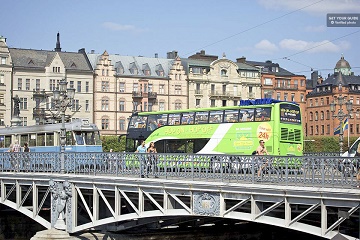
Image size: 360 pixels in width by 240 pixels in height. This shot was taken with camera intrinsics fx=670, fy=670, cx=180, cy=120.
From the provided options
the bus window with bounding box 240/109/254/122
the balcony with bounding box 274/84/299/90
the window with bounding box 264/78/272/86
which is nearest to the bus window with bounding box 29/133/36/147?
the bus window with bounding box 240/109/254/122

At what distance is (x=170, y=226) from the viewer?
34.8 meters

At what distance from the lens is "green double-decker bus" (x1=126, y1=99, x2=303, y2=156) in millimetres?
36094

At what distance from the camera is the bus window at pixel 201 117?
39.3 m

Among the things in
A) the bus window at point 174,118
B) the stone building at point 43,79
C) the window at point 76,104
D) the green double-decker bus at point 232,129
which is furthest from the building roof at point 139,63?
the bus window at point 174,118

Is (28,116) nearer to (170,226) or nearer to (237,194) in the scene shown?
(170,226)

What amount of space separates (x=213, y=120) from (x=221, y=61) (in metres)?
54.9

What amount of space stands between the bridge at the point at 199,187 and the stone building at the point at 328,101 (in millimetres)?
69739

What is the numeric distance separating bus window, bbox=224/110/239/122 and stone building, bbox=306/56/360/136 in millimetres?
63883

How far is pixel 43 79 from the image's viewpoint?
80.8 meters

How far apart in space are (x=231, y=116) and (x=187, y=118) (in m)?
3.53

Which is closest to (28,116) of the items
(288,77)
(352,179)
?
(288,77)

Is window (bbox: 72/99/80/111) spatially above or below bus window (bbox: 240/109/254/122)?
above

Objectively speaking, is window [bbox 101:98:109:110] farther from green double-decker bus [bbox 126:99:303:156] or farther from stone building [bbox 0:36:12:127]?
green double-decker bus [bbox 126:99:303:156]

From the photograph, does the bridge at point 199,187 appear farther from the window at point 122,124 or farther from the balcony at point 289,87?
the balcony at point 289,87
